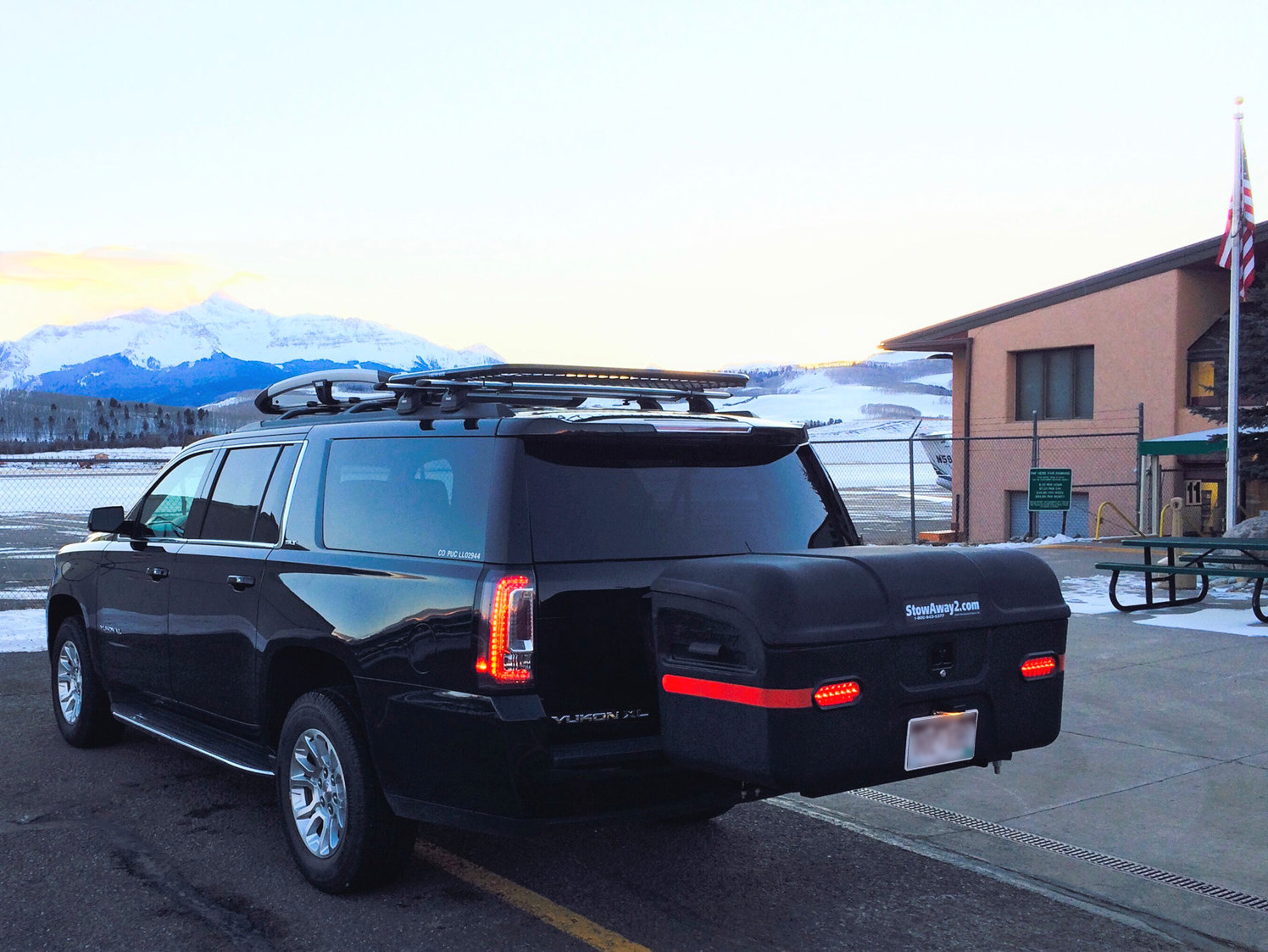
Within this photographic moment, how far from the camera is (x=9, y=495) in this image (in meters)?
48.3

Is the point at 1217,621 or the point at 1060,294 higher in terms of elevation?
the point at 1060,294

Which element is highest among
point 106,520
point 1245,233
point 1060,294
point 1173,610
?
point 1060,294

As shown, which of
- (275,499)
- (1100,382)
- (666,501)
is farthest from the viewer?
(1100,382)

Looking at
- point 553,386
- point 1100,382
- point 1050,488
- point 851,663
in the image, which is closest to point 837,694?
point 851,663

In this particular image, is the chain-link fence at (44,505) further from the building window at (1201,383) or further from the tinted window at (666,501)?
the building window at (1201,383)

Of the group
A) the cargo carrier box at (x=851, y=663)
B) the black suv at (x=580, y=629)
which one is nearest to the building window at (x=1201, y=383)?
the black suv at (x=580, y=629)

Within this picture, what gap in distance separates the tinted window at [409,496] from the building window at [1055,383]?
2506 cm

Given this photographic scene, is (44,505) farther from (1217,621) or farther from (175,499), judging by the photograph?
(1217,621)

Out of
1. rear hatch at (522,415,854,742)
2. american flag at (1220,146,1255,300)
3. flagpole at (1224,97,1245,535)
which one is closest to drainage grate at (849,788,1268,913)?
rear hatch at (522,415,854,742)

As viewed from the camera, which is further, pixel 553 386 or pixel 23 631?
pixel 23 631

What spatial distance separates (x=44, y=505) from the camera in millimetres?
40438

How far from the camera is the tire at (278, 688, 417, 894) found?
14.4ft

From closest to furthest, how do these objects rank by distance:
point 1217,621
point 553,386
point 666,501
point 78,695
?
point 666,501, point 553,386, point 78,695, point 1217,621

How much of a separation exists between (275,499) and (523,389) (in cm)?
128
